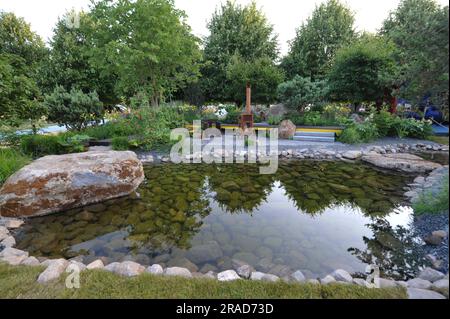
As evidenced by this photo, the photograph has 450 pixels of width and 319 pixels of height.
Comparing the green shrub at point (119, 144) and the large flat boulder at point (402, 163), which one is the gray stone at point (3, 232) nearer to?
the green shrub at point (119, 144)

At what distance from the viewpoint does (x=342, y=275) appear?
2.61m

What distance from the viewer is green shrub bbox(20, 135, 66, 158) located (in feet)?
25.5

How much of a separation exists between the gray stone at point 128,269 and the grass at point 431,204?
13.8 ft

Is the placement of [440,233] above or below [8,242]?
above

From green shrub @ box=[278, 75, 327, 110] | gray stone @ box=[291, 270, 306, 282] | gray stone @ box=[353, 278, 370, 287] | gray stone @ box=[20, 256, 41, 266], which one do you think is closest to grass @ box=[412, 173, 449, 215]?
gray stone @ box=[353, 278, 370, 287]

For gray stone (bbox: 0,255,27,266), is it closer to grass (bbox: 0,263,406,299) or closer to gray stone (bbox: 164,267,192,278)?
grass (bbox: 0,263,406,299)

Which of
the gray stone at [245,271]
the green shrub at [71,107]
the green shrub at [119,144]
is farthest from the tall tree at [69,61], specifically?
the gray stone at [245,271]

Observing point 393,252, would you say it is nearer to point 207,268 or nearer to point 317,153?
point 207,268

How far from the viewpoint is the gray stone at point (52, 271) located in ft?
7.82

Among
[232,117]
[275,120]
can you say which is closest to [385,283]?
[275,120]

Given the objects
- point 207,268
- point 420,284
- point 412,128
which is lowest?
point 207,268

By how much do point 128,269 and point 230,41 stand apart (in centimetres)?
1794

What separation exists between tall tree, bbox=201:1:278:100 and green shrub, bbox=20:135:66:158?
10804 mm
